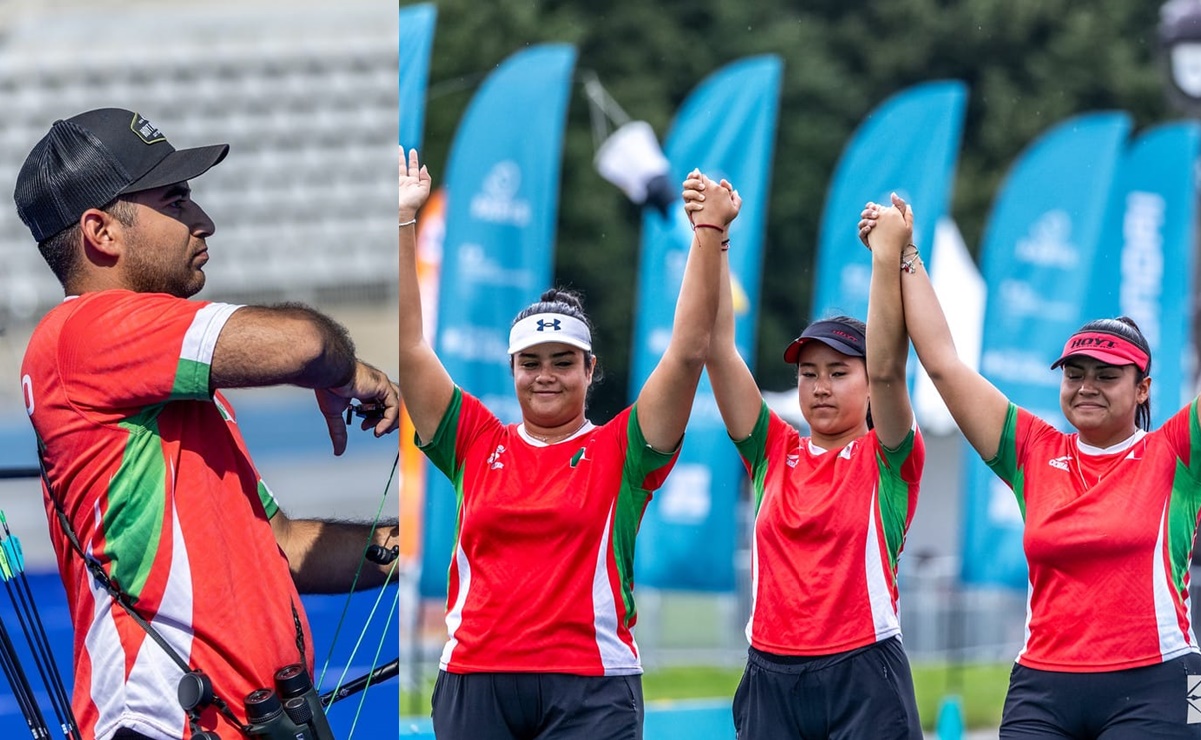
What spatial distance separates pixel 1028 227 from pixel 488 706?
17.3 feet

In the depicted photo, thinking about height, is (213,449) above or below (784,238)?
below

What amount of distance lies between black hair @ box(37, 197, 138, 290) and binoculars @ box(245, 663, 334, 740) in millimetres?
921

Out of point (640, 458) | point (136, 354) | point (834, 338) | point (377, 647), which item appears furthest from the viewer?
point (834, 338)

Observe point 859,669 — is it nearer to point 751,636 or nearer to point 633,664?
point 751,636

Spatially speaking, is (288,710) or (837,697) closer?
(288,710)

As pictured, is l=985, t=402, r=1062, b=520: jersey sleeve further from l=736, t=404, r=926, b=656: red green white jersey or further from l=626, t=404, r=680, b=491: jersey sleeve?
l=626, t=404, r=680, b=491: jersey sleeve

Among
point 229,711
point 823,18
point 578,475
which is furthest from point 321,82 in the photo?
point 823,18

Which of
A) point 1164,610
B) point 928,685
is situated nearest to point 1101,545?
point 1164,610

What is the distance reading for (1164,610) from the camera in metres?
3.60

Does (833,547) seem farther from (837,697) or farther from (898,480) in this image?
(837,697)

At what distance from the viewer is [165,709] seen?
118 inches

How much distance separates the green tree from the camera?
16.0 metres

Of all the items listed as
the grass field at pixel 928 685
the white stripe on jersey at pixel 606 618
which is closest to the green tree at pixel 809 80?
the grass field at pixel 928 685

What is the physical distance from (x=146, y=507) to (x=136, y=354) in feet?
1.01
